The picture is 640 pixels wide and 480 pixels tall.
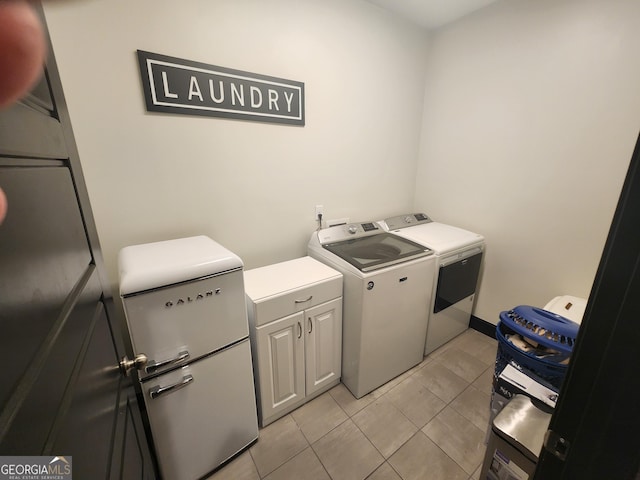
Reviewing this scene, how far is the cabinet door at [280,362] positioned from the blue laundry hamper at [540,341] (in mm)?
1069

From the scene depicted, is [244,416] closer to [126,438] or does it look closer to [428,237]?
[126,438]

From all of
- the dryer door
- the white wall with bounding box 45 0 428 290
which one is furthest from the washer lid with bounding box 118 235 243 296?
the dryer door

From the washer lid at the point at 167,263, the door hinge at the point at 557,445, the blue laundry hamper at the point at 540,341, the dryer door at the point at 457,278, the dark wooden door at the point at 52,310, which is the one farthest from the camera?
the dryer door at the point at 457,278

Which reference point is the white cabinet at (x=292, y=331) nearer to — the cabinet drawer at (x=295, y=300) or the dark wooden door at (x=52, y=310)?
the cabinet drawer at (x=295, y=300)

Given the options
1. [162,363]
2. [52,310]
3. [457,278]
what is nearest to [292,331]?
[162,363]

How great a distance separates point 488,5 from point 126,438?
3.10 meters

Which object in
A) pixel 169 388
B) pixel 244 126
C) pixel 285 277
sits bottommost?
pixel 169 388

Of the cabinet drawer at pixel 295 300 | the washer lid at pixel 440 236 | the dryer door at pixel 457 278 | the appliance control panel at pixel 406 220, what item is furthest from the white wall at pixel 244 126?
the dryer door at pixel 457 278

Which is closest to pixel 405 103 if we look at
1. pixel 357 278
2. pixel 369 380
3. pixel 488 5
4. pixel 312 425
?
pixel 488 5

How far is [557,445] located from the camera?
1.55 feet

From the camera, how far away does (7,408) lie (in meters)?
0.29

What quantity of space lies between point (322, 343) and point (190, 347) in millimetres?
806

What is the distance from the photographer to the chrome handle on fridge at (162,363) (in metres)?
1.06

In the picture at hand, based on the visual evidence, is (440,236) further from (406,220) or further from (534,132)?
(534,132)
